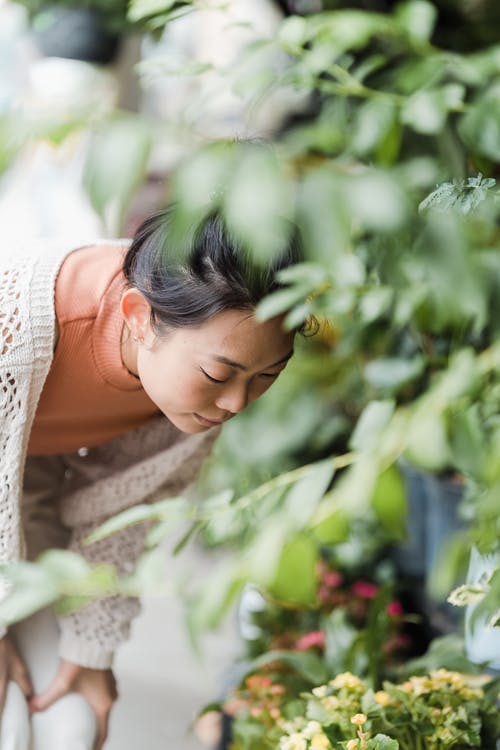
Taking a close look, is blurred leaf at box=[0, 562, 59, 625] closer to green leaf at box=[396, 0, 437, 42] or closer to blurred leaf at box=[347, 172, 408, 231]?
blurred leaf at box=[347, 172, 408, 231]

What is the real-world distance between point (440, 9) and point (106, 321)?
1.06 metres

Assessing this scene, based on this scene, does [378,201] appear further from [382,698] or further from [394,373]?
[394,373]

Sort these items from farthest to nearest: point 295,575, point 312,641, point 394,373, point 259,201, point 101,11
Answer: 1. point 101,11
2. point 312,641
3. point 394,373
4. point 295,575
5. point 259,201

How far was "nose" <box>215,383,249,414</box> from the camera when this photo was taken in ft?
3.22

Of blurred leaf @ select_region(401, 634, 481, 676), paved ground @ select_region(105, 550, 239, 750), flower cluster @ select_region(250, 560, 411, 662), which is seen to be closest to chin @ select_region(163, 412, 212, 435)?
blurred leaf @ select_region(401, 634, 481, 676)

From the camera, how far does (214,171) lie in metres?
0.49

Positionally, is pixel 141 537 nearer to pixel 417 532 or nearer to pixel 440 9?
pixel 417 532

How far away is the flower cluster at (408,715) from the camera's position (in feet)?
3.75

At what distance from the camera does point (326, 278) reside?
0.99 meters

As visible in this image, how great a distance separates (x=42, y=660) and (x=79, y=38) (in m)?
1.34

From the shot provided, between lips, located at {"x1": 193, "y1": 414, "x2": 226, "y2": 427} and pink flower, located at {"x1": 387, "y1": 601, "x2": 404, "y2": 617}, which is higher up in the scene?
lips, located at {"x1": 193, "y1": 414, "x2": 226, "y2": 427}

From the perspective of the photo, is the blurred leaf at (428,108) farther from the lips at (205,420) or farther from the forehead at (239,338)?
the lips at (205,420)

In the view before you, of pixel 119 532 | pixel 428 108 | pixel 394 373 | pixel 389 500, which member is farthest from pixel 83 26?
pixel 389 500

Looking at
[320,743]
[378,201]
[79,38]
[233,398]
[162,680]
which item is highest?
[378,201]
